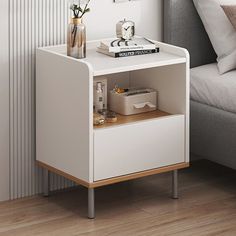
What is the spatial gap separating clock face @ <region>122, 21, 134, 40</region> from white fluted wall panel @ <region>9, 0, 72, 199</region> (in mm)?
254

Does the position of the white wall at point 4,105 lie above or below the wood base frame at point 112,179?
above

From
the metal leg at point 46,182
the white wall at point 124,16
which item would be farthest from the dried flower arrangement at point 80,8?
the metal leg at point 46,182

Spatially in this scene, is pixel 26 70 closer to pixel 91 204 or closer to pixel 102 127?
pixel 102 127

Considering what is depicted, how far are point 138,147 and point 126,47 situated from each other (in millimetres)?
415

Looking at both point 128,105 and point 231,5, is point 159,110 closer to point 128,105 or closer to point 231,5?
point 128,105

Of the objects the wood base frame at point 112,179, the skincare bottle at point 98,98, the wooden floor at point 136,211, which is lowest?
the wooden floor at point 136,211

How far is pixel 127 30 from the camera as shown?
11.1ft

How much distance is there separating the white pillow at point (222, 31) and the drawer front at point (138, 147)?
0.42 m

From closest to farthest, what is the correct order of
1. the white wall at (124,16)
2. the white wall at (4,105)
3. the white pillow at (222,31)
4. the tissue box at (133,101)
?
1. the white wall at (4,105)
2. the tissue box at (133,101)
3. the white wall at (124,16)
4. the white pillow at (222,31)

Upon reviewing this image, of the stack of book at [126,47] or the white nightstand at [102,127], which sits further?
the stack of book at [126,47]

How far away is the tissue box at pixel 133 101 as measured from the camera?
3385 millimetres

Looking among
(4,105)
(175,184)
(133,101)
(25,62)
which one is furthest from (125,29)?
(175,184)

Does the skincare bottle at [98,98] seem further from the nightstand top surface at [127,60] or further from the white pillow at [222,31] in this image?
the white pillow at [222,31]

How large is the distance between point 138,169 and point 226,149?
0.43 meters
